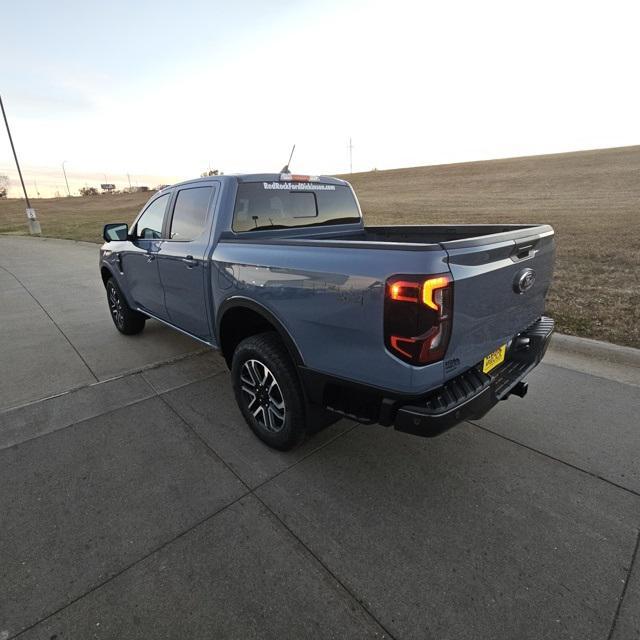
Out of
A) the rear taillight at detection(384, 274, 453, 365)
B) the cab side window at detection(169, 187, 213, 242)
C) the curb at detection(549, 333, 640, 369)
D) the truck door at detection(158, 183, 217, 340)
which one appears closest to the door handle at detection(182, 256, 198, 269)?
the truck door at detection(158, 183, 217, 340)

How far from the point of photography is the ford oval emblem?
2301 mm

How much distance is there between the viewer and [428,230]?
12.0ft

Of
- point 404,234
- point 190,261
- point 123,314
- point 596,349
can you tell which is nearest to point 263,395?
point 190,261


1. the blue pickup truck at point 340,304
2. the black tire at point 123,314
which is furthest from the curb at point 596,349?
the black tire at point 123,314

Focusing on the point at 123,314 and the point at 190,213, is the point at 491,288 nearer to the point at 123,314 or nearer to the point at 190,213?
the point at 190,213

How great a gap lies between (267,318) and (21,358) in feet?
12.3

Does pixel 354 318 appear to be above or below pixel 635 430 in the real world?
above

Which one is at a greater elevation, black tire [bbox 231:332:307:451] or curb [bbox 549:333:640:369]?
black tire [bbox 231:332:307:451]

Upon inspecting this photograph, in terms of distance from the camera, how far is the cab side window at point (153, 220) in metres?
4.03

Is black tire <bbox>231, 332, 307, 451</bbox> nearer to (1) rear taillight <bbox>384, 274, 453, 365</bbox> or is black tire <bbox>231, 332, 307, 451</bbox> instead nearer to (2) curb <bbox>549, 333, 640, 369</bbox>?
(1) rear taillight <bbox>384, 274, 453, 365</bbox>

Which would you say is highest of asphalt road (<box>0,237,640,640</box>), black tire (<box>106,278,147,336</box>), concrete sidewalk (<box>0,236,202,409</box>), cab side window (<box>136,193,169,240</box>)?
cab side window (<box>136,193,169,240</box>)

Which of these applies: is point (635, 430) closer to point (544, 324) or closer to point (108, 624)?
point (544, 324)

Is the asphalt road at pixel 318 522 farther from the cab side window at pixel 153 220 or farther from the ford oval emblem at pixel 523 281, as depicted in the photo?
the cab side window at pixel 153 220

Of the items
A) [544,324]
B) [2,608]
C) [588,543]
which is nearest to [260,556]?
[2,608]
